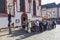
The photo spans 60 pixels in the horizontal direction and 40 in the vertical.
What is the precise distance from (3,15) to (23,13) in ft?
19.4

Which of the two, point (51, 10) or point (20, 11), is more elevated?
point (20, 11)

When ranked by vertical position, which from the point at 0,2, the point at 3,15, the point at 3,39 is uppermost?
A: the point at 0,2

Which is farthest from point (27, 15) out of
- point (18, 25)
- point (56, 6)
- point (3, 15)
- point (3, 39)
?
point (56, 6)

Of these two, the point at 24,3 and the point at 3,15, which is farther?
the point at 24,3

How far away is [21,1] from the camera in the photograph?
40.1 meters

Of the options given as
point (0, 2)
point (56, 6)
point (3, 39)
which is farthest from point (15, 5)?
point (56, 6)

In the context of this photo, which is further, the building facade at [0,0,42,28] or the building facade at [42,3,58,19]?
the building facade at [42,3,58,19]

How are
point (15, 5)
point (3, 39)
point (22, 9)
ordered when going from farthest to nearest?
1. point (22, 9)
2. point (15, 5)
3. point (3, 39)

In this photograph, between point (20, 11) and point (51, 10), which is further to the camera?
point (51, 10)

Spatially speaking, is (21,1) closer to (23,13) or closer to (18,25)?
(23,13)

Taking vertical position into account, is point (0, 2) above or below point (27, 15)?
above

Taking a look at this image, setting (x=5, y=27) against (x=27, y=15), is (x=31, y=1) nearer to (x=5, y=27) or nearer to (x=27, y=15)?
(x=27, y=15)

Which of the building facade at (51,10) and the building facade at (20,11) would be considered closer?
the building facade at (20,11)

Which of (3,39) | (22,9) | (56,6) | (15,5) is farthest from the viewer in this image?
(56,6)
